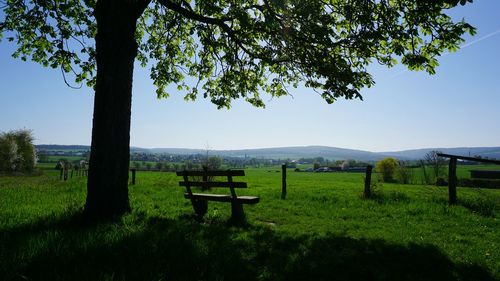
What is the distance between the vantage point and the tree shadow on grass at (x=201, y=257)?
165 inches

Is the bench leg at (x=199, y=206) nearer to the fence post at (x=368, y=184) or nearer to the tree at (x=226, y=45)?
the tree at (x=226, y=45)

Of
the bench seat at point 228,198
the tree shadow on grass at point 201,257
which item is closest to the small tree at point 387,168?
the bench seat at point 228,198

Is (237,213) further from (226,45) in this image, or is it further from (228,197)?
(226,45)

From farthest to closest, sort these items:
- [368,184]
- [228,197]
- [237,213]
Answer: [368,184] → [228,197] → [237,213]

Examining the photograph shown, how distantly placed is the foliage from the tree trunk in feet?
205

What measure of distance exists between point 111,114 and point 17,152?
67.3 metres

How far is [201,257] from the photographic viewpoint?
4992 millimetres

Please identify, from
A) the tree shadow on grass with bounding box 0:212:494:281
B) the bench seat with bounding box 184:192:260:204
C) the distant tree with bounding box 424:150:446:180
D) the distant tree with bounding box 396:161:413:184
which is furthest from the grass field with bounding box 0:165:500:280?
the distant tree with bounding box 396:161:413:184

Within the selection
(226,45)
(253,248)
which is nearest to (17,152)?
(226,45)

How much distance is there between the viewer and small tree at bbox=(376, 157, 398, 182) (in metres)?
66.4

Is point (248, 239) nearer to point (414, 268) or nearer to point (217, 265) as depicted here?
point (217, 265)

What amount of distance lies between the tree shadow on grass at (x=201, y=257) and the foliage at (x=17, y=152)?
2496 inches

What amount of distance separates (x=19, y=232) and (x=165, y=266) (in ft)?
10.9

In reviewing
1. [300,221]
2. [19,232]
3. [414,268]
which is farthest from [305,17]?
[19,232]
